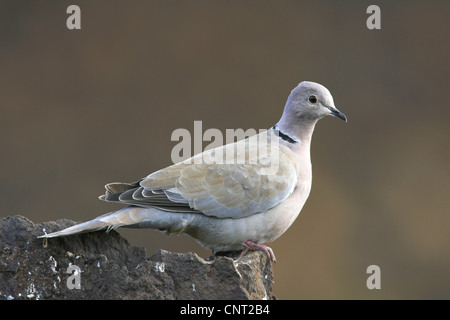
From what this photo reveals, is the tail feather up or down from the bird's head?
down

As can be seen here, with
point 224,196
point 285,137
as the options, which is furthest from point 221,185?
point 285,137

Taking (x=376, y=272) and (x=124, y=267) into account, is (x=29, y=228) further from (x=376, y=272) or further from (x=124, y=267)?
(x=376, y=272)

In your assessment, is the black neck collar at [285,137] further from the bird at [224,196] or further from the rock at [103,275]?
the rock at [103,275]

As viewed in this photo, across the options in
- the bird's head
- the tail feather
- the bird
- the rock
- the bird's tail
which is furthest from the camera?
the bird's head

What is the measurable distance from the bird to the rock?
540 mm

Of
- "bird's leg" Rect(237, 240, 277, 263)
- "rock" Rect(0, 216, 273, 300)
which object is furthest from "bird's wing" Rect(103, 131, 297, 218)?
"rock" Rect(0, 216, 273, 300)

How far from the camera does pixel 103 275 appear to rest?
3555mm

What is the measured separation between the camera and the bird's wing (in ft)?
14.4

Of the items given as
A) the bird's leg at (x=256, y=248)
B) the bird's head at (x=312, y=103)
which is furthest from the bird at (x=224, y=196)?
the bird's head at (x=312, y=103)

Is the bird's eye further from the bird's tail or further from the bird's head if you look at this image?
the bird's tail

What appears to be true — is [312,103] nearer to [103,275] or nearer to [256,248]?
[256,248]

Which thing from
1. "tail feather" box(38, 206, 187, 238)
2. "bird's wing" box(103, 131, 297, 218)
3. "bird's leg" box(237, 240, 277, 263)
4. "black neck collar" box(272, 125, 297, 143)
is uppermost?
"black neck collar" box(272, 125, 297, 143)

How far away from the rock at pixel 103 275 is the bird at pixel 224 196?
1.77 feet

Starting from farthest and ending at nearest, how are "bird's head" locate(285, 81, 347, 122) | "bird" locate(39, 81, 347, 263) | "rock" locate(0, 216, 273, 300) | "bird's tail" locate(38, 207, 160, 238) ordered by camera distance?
"bird's head" locate(285, 81, 347, 122) → "bird" locate(39, 81, 347, 263) → "bird's tail" locate(38, 207, 160, 238) → "rock" locate(0, 216, 273, 300)
